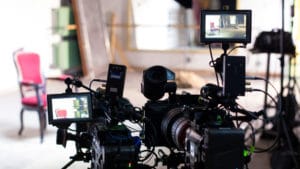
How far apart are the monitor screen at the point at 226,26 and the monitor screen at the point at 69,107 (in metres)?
0.56

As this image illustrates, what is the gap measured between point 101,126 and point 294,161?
192cm

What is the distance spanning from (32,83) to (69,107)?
2.17 meters

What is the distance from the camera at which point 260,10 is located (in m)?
6.35

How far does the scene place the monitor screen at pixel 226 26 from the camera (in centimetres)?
181

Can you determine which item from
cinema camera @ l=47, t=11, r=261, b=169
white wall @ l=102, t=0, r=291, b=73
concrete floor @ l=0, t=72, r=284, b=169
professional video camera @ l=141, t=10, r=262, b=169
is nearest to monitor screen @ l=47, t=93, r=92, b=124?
cinema camera @ l=47, t=11, r=261, b=169

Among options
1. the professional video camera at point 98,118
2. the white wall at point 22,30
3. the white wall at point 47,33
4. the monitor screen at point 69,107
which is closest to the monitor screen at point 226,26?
the professional video camera at point 98,118

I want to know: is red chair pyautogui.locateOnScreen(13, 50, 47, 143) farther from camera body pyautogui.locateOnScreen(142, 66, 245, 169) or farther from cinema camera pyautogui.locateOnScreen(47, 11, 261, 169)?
camera body pyautogui.locateOnScreen(142, 66, 245, 169)

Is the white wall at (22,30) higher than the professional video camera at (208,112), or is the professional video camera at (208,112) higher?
the white wall at (22,30)

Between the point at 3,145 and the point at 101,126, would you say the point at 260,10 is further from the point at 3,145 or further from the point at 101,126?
the point at 101,126

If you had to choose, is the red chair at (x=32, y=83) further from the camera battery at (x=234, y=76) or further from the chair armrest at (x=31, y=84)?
the camera battery at (x=234, y=76)

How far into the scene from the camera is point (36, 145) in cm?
358

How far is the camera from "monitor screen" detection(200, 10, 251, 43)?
71.1 inches

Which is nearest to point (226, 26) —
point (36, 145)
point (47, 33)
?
point (36, 145)

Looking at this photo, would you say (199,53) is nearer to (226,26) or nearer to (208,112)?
(226,26)
